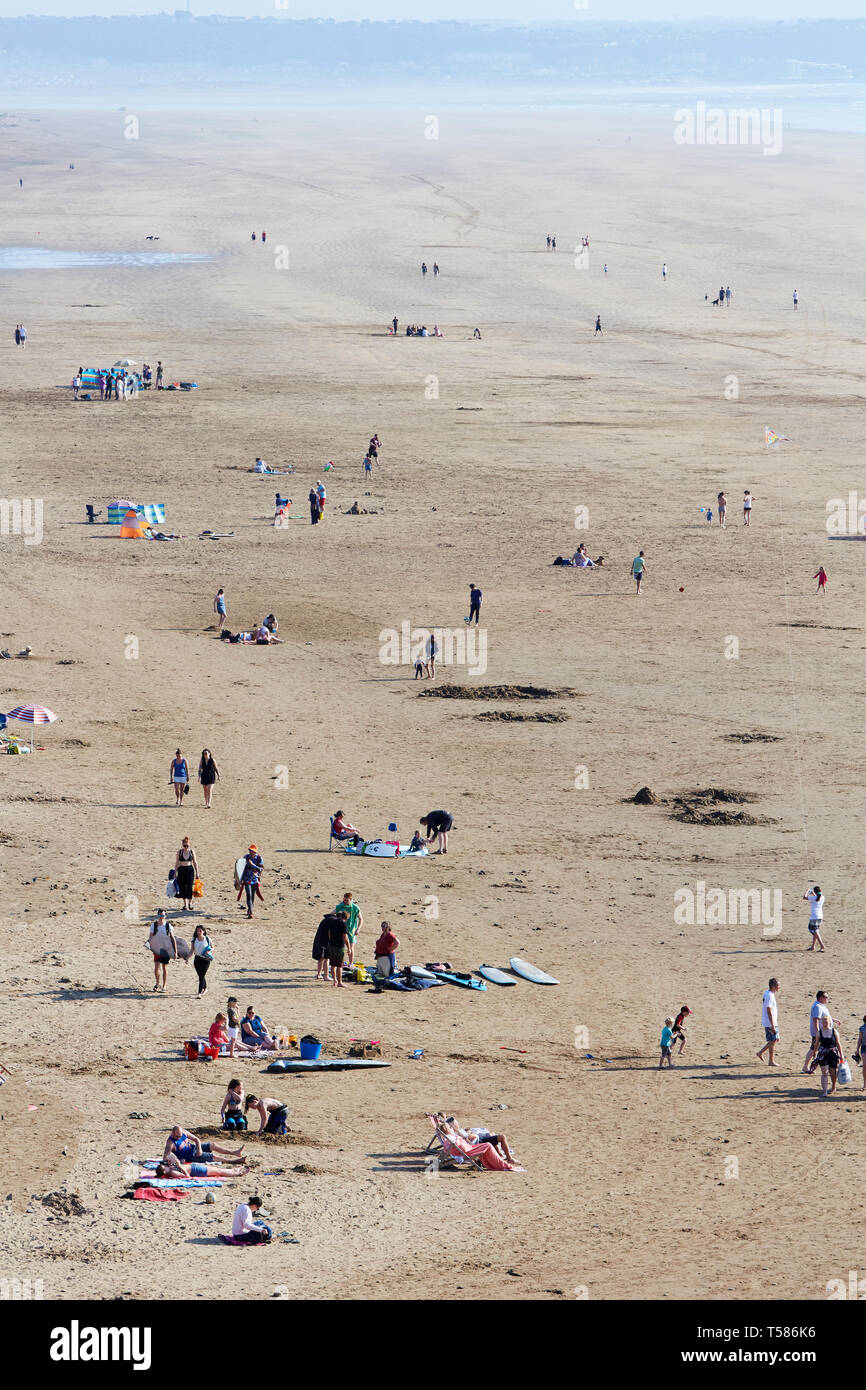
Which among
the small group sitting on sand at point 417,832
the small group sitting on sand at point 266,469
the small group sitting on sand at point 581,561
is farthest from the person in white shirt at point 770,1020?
the small group sitting on sand at point 266,469

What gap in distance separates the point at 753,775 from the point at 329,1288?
1728cm

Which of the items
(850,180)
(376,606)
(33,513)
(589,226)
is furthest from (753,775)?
(850,180)

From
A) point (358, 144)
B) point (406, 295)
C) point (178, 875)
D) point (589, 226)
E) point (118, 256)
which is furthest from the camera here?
point (358, 144)

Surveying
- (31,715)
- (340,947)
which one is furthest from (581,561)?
(340,947)

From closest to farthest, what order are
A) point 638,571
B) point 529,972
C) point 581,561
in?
point 529,972
point 638,571
point 581,561

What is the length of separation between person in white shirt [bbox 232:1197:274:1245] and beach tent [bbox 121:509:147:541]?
32.6m

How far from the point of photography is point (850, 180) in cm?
14788

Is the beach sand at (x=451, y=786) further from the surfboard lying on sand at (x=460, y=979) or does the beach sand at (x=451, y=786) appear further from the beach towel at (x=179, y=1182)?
the beach towel at (x=179, y=1182)

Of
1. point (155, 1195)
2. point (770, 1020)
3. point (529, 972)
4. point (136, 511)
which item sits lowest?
point (155, 1195)

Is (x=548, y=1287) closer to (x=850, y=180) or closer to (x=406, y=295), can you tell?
(x=406, y=295)

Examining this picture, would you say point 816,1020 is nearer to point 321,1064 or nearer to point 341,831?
point 321,1064

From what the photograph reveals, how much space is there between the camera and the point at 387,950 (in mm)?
22281

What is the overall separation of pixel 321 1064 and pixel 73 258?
89.8m

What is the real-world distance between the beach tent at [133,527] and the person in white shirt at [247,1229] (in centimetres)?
3260
